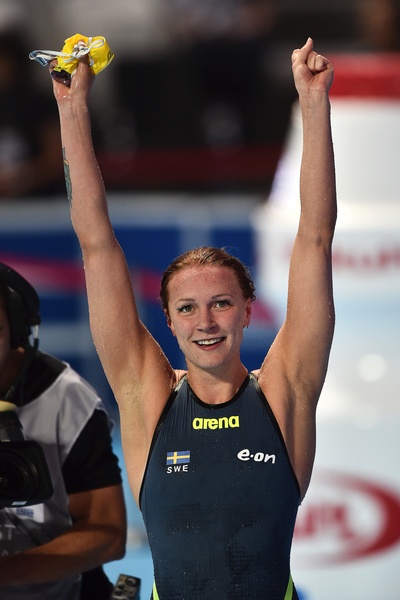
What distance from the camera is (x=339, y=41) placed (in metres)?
9.48

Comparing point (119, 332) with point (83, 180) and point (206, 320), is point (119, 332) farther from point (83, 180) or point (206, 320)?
point (83, 180)

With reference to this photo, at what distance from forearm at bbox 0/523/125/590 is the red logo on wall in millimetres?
1685

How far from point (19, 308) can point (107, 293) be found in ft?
1.03

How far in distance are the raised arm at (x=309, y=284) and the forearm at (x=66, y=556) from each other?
541mm

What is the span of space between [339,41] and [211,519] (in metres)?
7.45

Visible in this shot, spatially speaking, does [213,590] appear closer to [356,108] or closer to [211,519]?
[211,519]

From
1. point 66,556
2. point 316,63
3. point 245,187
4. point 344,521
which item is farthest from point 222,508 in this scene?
point 245,187

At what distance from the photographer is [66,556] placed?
9.24 ft

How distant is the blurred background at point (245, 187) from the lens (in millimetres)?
4531

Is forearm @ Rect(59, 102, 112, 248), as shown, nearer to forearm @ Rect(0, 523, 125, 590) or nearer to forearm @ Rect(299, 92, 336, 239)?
forearm @ Rect(299, 92, 336, 239)

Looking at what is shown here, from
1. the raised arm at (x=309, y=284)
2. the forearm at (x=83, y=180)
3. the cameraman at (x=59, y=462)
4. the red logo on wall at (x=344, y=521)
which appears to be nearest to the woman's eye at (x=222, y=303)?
the raised arm at (x=309, y=284)

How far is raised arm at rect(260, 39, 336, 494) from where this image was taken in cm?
264

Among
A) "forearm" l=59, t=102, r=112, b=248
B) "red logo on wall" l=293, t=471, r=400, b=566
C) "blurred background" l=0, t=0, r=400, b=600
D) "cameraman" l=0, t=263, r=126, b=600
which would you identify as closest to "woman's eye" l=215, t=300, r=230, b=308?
"forearm" l=59, t=102, r=112, b=248

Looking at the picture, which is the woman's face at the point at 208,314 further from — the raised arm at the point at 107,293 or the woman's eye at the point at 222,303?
the raised arm at the point at 107,293
